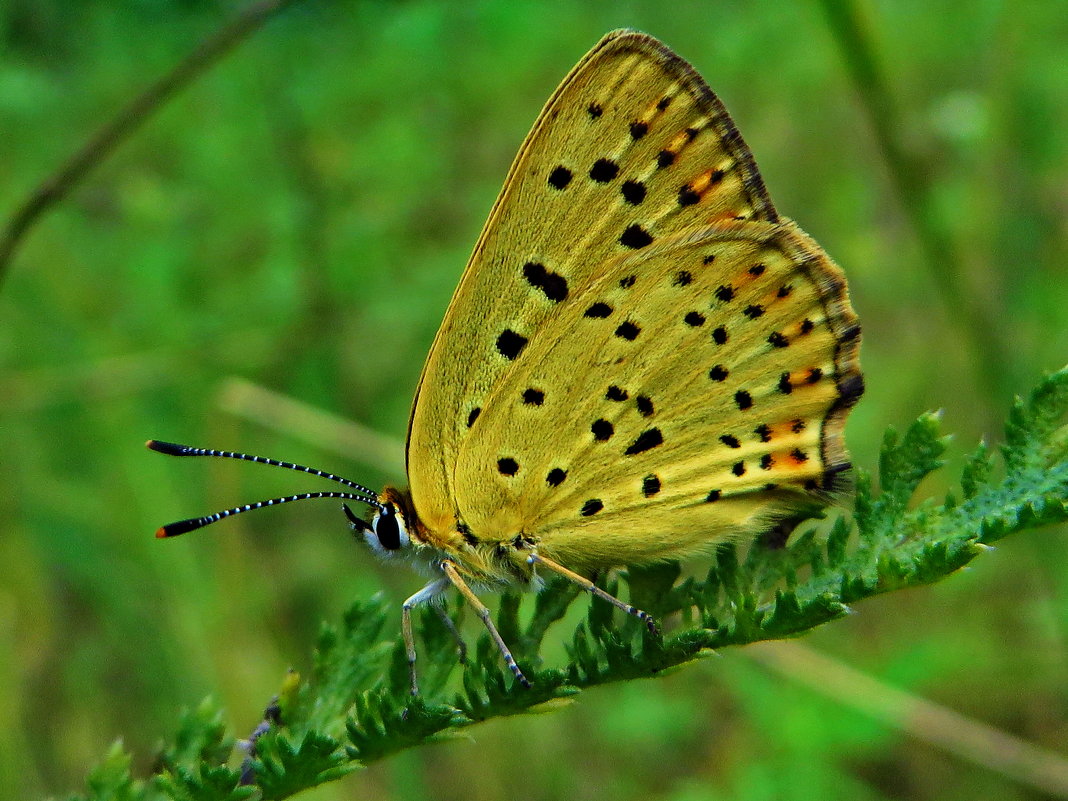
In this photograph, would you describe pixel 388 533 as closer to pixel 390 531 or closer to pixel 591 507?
pixel 390 531

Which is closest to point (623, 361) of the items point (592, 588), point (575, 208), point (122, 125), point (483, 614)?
point (575, 208)

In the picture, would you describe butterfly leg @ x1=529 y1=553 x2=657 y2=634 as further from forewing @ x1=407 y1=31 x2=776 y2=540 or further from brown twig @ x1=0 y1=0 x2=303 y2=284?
brown twig @ x1=0 y1=0 x2=303 y2=284

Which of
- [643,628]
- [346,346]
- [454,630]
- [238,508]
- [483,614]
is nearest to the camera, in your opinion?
[643,628]

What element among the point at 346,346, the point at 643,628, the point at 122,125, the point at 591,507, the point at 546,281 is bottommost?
the point at 643,628

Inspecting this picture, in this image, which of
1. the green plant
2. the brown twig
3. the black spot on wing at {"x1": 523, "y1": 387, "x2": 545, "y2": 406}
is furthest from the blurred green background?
the green plant

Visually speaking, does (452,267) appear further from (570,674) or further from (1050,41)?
(570,674)
